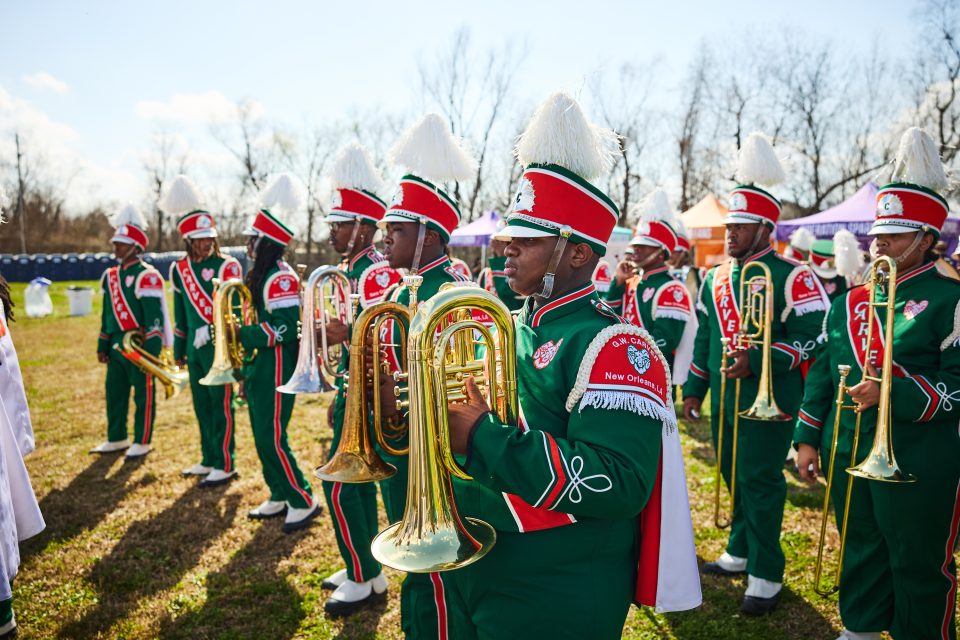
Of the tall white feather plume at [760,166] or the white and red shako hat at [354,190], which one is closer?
the tall white feather plume at [760,166]

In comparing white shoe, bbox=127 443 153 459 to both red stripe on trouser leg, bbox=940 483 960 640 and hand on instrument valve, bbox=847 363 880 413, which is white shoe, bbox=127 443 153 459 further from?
red stripe on trouser leg, bbox=940 483 960 640

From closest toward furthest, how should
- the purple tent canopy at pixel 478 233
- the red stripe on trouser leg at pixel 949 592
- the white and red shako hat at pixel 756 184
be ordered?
the red stripe on trouser leg at pixel 949 592, the white and red shako hat at pixel 756 184, the purple tent canopy at pixel 478 233

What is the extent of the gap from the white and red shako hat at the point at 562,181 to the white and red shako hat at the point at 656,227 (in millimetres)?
4729

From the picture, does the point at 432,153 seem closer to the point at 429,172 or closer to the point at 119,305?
the point at 429,172

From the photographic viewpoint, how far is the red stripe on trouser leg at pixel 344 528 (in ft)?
14.3

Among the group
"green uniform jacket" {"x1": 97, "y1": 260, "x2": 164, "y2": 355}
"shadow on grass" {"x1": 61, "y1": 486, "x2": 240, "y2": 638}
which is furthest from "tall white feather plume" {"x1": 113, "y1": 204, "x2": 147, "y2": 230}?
"shadow on grass" {"x1": 61, "y1": 486, "x2": 240, "y2": 638}

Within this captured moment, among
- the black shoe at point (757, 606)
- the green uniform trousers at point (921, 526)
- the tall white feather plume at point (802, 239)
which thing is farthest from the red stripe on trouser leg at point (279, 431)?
the tall white feather plume at point (802, 239)

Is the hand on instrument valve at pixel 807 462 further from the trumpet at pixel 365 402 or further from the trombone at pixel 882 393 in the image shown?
the trumpet at pixel 365 402

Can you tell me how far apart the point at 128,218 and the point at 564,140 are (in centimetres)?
760

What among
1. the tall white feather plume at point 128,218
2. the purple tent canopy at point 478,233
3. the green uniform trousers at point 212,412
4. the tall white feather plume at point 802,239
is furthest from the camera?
the purple tent canopy at point 478,233

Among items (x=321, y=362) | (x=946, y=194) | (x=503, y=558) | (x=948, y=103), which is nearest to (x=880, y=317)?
(x=946, y=194)

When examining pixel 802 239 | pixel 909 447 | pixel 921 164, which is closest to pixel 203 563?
pixel 909 447

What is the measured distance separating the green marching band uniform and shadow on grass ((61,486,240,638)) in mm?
4832

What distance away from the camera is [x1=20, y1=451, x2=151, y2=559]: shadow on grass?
558 centimetres
